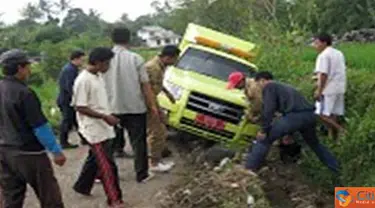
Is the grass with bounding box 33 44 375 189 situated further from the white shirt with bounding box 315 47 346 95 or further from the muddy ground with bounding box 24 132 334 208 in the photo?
the white shirt with bounding box 315 47 346 95

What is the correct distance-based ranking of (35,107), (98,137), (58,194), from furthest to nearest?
(98,137), (58,194), (35,107)

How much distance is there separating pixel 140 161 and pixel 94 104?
125cm

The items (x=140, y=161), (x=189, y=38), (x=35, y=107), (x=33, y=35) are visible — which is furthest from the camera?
(x=33, y=35)

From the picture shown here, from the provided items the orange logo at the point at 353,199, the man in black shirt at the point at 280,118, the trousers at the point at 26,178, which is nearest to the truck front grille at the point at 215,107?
the man in black shirt at the point at 280,118

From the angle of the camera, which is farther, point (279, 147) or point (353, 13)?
point (353, 13)

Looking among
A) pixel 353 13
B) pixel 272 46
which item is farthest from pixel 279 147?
pixel 353 13

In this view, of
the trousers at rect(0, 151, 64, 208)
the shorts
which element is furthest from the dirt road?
the shorts

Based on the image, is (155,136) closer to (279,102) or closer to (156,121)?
(156,121)

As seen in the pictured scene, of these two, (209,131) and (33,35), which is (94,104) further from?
(33,35)

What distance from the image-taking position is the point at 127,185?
7.91 meters

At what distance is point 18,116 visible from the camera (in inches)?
217

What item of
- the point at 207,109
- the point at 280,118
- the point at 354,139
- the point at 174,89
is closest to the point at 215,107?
the point at 207,109

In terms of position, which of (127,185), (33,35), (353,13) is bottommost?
(33,35)

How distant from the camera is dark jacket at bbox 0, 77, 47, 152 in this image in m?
5.43
